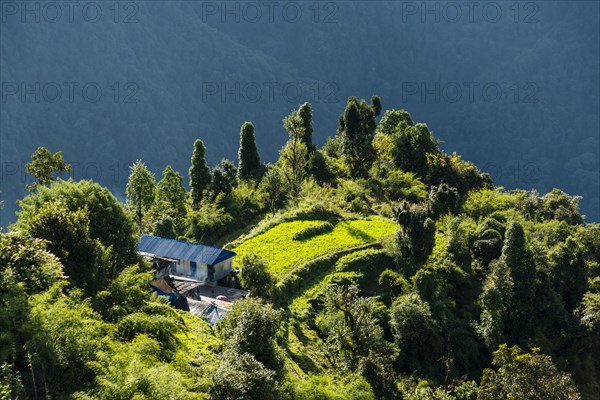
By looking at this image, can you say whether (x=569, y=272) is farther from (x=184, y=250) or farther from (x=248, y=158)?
(x=248, y=158)

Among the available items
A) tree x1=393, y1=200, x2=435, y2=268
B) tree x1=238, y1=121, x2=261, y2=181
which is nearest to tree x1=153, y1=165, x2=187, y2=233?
tree x1=238, y1=121, x2=261, y2=181

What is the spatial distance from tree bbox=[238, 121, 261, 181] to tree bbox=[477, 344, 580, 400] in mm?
33496

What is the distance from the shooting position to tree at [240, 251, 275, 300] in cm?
2492

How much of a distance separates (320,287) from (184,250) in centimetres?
949

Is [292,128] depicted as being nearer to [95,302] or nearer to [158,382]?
[95,302]

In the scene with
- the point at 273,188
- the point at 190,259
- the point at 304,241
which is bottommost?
the point at 190,259

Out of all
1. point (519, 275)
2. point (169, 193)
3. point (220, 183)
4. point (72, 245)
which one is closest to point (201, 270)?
point (72, 245)

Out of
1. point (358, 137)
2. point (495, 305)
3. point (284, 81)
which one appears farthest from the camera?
point (284, 81)

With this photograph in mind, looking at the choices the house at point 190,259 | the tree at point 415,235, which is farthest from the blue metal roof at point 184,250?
the tree at point 415,235

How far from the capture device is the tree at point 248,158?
48.8 metres

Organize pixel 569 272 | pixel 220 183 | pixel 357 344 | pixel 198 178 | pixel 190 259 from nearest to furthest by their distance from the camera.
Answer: pixel 357 344, pixel 190 259, pixel 569 272, pixel 220 183, pixel 198 178

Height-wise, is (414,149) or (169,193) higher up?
(414,149)

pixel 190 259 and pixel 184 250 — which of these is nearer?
pixel 190 259

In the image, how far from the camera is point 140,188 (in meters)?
44.4
